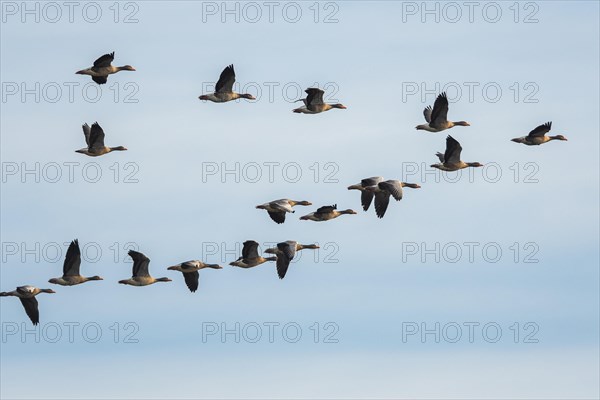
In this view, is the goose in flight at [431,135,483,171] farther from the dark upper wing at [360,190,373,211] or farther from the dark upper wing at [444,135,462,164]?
the dark upper wing at [360,190,373,211]

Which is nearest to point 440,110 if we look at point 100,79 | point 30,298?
point 100,79

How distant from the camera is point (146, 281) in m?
70.6

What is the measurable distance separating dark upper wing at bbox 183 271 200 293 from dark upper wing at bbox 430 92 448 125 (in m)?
10.8

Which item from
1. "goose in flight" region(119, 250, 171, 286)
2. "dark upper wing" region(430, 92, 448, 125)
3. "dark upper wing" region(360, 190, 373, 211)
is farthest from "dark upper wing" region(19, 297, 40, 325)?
"dark upper wing" region(430, 92, 448, 125)

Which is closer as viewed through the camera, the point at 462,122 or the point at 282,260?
the point at 282,260

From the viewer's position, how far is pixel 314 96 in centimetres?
7069

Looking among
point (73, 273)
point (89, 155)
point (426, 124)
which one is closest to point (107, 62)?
point (89, 155)

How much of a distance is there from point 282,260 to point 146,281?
5.94 meters

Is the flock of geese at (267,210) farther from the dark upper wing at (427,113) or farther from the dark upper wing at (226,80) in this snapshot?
the dark upper wing at (427,113)

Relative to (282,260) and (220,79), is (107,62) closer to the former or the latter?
(220,79)

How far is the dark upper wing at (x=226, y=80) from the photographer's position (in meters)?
70.1

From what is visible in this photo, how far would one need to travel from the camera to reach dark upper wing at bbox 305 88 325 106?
70.4 metres

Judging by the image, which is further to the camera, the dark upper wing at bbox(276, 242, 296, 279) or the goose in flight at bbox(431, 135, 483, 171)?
the goose in flight at bbox(431, 135, 483, 171)

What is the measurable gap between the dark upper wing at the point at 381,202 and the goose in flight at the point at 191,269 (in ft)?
23.6
